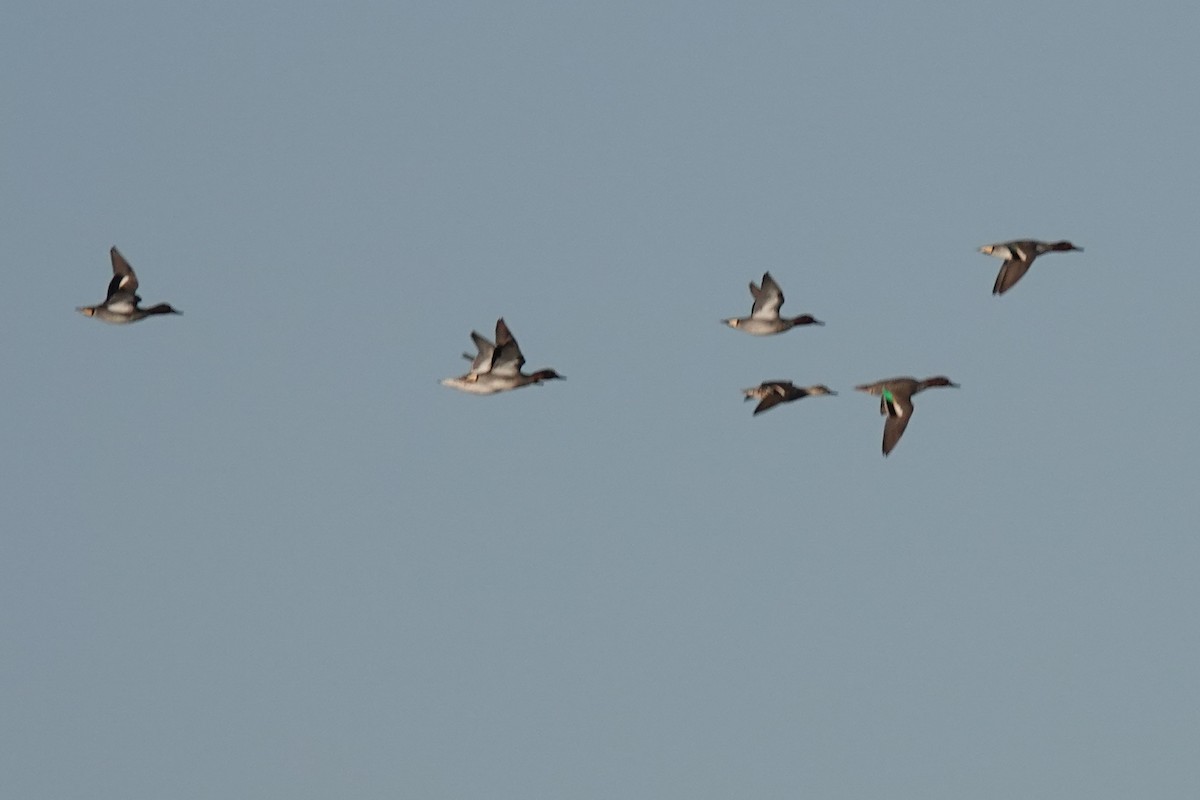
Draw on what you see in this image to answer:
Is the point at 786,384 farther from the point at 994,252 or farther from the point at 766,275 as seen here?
the point at 994,252

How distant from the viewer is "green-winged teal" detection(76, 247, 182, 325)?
238 feet

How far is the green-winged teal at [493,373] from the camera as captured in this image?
229ft

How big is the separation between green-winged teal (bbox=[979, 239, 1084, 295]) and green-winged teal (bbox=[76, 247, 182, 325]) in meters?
22.3

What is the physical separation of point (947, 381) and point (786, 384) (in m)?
5.99

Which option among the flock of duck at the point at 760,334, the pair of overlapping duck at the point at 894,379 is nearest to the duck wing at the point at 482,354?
the flock of duck at the point at 760,334

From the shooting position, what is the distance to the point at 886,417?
68375 mm

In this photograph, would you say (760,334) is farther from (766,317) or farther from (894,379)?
(894,379)

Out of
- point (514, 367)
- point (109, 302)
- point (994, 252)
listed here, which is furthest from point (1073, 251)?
point (109, 302)

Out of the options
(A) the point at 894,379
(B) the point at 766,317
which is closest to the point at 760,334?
(B) the point at 766,317

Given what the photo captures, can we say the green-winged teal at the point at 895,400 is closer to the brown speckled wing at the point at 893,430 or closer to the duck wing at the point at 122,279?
the brown speckled wing at the point at 893,430

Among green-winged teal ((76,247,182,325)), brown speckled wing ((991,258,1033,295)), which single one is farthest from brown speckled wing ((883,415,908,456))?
green-winged teal ((76,247,182,325))

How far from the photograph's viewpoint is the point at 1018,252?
70.2 metres

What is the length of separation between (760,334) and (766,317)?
561 mm

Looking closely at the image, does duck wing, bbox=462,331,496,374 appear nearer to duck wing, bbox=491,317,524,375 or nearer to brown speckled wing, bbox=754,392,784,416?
duck wing, bbox=491,317,524,375
